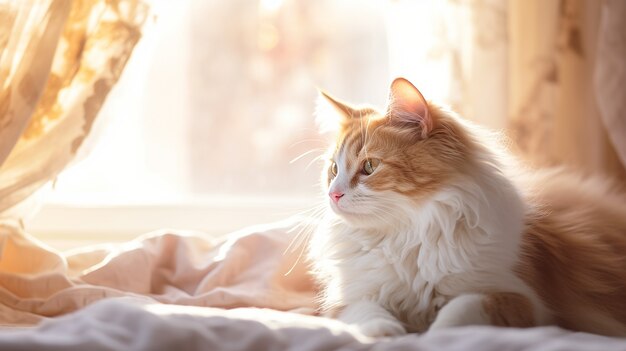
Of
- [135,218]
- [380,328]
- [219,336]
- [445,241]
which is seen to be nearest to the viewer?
[219,336]

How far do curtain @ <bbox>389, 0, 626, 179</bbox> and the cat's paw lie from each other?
853 millimetres

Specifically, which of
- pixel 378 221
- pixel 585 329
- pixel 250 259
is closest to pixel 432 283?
pixel 378 221

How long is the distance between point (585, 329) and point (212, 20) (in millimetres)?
1584

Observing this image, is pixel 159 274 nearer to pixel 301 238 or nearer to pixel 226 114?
pixel 301 238

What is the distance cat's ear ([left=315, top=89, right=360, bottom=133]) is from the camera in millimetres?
1439

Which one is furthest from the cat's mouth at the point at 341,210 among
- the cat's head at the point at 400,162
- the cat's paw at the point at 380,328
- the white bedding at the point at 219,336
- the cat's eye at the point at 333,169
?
the white bedding at the point at 219,336

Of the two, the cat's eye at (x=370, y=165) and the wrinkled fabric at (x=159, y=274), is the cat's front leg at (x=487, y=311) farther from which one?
the wrinkled fabric at (x=159, y=274)

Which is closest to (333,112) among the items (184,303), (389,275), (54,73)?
(389,275)

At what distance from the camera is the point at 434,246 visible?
1.22m

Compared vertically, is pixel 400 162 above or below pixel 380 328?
above

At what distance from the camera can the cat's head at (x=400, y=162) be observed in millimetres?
1220

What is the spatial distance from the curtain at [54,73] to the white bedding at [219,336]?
0.72 m

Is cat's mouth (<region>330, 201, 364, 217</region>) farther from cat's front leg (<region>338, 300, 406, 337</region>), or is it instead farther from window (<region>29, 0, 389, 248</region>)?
window (<region>29, 0, 389, 248</region>)

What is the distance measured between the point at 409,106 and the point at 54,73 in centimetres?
86
